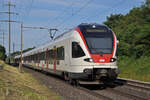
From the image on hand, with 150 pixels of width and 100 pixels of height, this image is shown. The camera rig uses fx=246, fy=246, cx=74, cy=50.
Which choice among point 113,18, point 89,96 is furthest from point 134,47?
point 113,18

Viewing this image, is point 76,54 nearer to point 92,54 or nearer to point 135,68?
point 92,54

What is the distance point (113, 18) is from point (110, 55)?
41442mm

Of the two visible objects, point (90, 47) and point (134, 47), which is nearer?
point (90, 47)

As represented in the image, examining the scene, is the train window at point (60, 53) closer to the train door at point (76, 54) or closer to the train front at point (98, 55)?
the train door at point (76, 54)

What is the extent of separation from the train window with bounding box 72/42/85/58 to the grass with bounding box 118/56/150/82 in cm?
752

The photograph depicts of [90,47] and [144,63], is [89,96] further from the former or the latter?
[144,63]

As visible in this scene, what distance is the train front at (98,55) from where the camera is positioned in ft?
40.9

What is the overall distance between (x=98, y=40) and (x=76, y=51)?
1.31 metres

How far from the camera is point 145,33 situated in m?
24.8

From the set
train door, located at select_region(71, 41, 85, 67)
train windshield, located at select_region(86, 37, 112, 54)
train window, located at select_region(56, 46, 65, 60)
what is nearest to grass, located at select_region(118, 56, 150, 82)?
train window, located at select_region(56, 46, 65, 60)

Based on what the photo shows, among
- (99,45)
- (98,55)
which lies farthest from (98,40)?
(98,55)

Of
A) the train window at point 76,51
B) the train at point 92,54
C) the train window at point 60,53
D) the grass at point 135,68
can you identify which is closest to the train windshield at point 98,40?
the train at point 92,54

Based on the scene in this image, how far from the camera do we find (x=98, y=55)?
1256 cm

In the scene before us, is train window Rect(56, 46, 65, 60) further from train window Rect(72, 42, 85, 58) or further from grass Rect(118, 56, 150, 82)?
grass Rect(118, 56, 150, 82)
